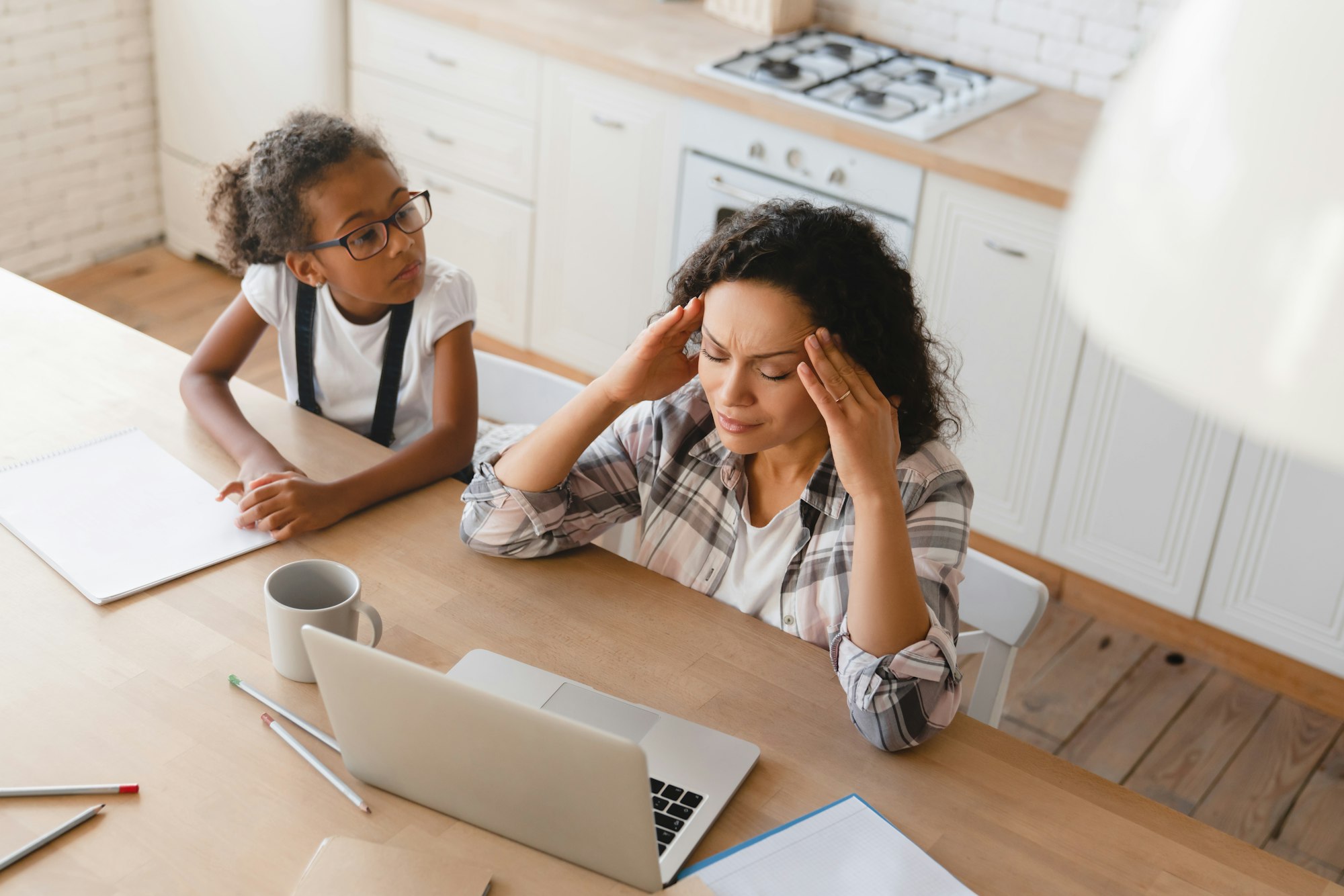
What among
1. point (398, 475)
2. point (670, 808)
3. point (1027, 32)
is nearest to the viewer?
point (670, 808)

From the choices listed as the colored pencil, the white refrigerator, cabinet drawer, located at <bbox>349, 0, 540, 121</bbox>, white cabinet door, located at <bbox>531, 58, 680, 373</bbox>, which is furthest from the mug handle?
the white refrigerator

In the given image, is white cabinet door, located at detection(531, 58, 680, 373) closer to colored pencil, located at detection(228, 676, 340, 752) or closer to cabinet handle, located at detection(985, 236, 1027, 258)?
cabinet handle, located at detection(985, 236, 1027, 258)

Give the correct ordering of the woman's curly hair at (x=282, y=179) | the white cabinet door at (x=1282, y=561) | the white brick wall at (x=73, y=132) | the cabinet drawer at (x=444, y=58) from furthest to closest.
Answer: the white brick wall at (x=73, y=132), the cabinet drawer at (x=444, y=58), the white cabinet door at (x=1282, y=561), the woman's curly hair at (x=282, y=179)

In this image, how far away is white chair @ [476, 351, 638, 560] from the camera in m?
1.88

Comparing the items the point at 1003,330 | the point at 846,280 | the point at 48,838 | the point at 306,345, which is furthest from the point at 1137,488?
the point at 48,838

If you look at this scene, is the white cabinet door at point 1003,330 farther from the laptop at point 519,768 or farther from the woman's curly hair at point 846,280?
the laptop at point 519,768

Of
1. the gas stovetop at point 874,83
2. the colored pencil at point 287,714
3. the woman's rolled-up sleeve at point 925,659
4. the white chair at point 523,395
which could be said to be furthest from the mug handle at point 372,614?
the gas stovetop at point 874,83

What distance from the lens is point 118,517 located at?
1.53 meters

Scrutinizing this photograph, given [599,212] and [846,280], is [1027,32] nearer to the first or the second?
[599,212]

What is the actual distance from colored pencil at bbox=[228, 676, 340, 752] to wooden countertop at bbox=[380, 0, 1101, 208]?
1748mm

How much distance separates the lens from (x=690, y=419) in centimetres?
158

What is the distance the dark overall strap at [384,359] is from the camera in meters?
1.95

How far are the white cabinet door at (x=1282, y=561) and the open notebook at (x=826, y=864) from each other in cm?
153

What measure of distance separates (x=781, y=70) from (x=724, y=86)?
0.16 m
